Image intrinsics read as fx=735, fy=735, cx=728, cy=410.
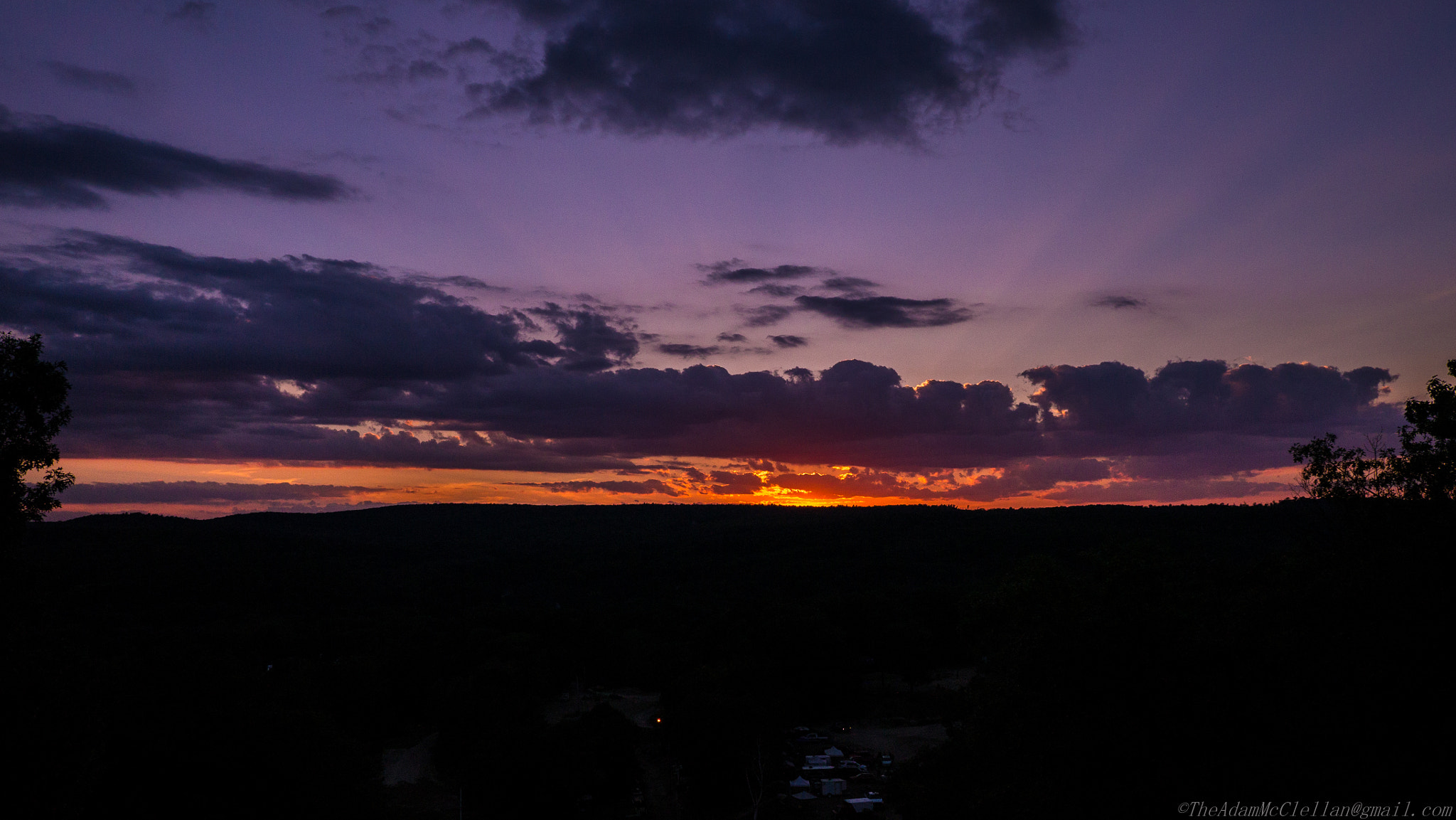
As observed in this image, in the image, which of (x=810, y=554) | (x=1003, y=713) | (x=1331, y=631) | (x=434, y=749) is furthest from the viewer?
(x=810, y=554)

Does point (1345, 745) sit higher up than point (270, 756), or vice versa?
point (1345, 745)

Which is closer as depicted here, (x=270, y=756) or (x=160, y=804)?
(x=160, y=804)

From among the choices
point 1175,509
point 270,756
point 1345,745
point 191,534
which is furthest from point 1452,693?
point 1175,509

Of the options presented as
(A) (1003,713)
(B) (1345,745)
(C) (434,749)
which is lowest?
(C) (434,749)

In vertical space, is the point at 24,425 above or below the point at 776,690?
above

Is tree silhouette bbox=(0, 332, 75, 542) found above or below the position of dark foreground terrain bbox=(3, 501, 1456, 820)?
above

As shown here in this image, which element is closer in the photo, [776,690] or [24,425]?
[24,425]

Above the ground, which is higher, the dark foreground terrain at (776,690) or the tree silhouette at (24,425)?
the tree silhouette at (24,425)

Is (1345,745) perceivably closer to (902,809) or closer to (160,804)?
(902,809)
